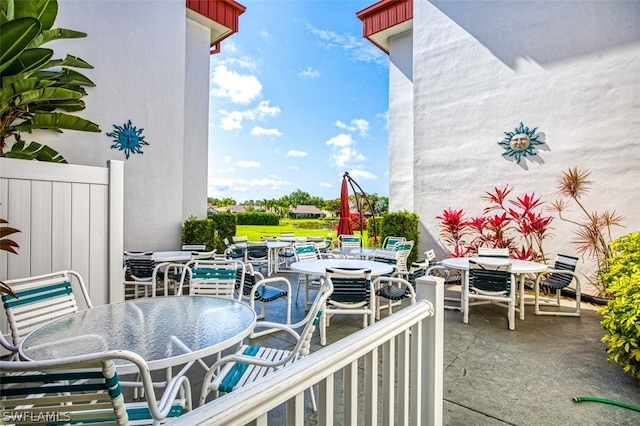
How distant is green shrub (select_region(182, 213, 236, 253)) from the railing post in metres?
6.29

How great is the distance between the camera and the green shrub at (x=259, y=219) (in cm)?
1858

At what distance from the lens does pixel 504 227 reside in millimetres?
6793

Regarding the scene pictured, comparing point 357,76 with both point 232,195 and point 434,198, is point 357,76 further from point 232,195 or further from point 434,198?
point 434,198

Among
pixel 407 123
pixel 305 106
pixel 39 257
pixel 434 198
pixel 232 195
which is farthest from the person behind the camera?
pixel 305 106

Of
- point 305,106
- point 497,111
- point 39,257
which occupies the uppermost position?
point 305,106

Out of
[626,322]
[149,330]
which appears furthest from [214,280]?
[626,322]

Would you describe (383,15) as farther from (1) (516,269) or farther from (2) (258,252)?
(1) (516,269)

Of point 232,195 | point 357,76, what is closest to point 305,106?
point 357,76

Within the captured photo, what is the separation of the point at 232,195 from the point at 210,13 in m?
8.35

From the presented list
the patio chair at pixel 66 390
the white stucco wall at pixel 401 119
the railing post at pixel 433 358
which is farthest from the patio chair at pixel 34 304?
the white stucco wall at pixel 401 119

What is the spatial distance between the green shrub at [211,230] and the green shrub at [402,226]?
374cm

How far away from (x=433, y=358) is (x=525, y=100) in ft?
23.2

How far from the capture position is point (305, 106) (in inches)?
733

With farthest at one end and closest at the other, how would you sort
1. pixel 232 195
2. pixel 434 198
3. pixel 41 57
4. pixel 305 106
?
1. pixel 305 106
2. pixel 232 195
3. pixel 434 198
4. pixel 41 57
